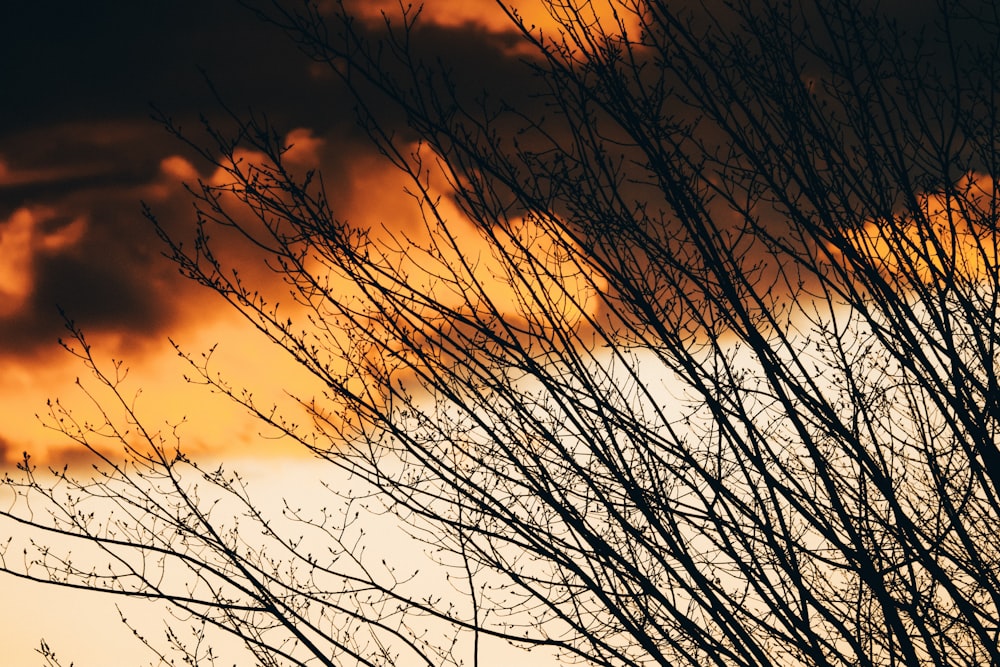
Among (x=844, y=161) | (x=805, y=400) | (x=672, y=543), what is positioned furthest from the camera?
(x=844, y=161)

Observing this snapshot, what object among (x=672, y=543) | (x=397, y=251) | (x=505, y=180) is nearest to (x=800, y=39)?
(x=505, y=180)

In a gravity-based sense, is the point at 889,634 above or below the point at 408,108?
below

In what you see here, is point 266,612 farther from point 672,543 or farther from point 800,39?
point 800,39

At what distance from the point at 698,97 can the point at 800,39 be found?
0.65 metres

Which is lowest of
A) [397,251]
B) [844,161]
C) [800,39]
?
[397,251]

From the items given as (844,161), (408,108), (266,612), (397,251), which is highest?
(844,161)

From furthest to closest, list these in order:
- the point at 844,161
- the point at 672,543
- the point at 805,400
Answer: the point at 844,161
the point at 805,400
the point at 672,543

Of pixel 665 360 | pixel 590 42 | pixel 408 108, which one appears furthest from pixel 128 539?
pixel 590 42

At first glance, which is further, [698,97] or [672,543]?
[698,97]

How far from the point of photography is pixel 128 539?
404cm

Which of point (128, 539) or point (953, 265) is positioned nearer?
point (953, 265)

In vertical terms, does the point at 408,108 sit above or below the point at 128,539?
above

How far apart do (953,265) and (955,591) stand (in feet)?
4.61

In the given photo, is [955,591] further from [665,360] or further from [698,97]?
[698,97]
